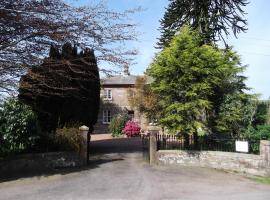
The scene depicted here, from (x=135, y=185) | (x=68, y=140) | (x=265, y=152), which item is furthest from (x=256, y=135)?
(x=68, y=140)

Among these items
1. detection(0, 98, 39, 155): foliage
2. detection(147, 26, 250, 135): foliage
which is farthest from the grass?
detection(0, 98, 39, 155): foliage

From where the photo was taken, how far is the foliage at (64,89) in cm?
1705

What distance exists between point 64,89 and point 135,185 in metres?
5.89

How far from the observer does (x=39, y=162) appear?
51.7ft

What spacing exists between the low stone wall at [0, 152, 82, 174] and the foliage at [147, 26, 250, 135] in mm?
4028

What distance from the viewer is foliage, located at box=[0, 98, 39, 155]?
1402 cm

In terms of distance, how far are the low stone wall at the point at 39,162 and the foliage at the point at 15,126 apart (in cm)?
53

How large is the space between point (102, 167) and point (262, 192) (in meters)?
6.37

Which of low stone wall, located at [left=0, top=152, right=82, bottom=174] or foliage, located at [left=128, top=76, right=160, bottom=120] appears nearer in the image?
low stone wall, located at [left=0, top=152, right=82, bottom=174]

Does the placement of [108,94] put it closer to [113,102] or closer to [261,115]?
[113,102]

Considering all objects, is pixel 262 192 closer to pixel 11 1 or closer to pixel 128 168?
pixel 128 168

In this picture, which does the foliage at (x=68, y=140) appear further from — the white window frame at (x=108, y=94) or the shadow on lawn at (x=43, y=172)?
the white window frame at (x=108, y=94)

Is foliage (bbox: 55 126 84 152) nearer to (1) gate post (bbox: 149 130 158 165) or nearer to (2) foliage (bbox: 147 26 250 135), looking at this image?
(1) gate post (bbox: 149 130 158 165)

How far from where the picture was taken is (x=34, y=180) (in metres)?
14.2
